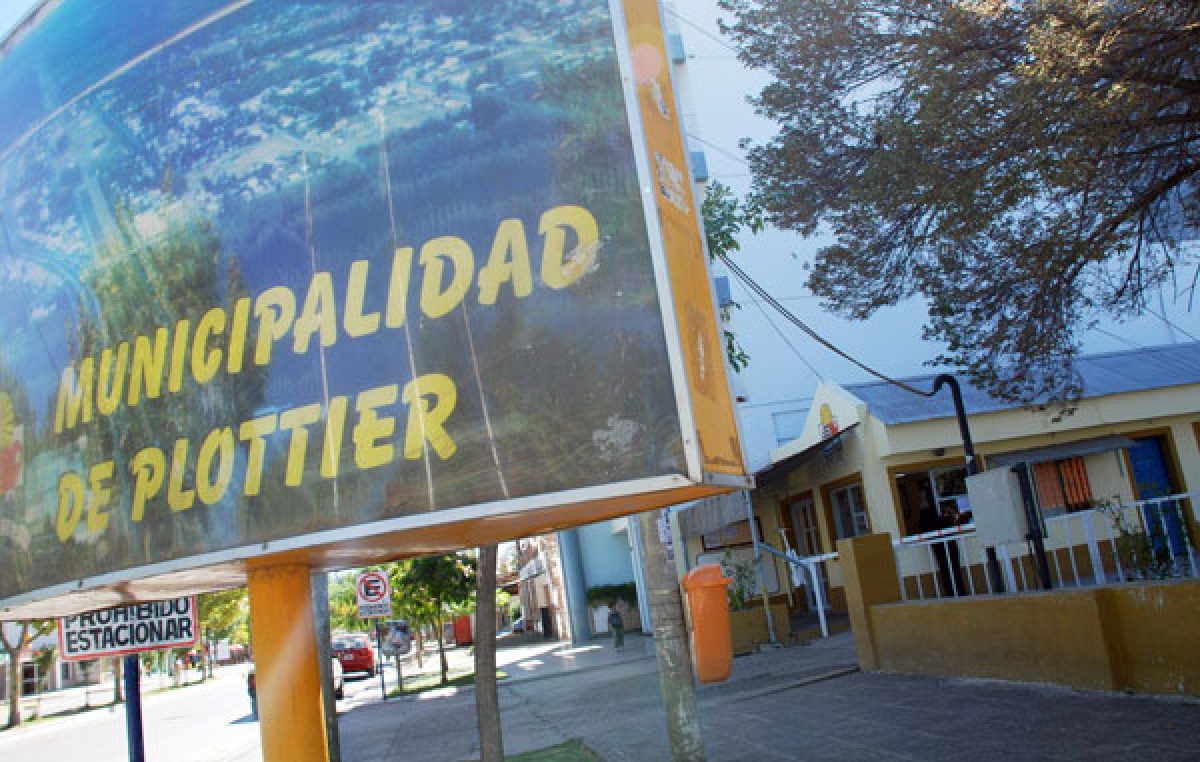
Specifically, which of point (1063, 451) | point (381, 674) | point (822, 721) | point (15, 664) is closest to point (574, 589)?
point (381, 674)

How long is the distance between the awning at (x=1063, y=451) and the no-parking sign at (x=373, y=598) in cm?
1119

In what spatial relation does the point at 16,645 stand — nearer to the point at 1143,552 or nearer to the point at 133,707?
the point at 133,707

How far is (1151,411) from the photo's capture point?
1644 cm

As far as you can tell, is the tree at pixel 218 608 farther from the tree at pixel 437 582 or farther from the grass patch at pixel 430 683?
the tree at pixel 437 582

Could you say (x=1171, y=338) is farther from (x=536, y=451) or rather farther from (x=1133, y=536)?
(x=536, y=451)

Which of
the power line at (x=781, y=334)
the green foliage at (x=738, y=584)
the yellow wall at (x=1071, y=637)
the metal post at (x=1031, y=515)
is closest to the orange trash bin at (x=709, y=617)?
the yellow wall at (x=1071, y=637)

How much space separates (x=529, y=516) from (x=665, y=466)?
72 cm

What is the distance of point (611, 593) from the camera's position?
31953mm

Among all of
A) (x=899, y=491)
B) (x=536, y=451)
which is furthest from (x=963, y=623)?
(x=899, y=491)

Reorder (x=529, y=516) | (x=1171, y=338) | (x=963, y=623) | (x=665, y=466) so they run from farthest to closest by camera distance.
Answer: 1. (x=1171, y=338)
2. (x=963, y=623)
3. (x=529, y=516)
4. (x=665, y=466)

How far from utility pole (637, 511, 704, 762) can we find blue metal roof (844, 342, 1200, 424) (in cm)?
959

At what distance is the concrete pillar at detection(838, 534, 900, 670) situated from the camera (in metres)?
10.4

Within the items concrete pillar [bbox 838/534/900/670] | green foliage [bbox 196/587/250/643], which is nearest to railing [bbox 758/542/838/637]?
concrete pillar [bbox 838/534/900/670]

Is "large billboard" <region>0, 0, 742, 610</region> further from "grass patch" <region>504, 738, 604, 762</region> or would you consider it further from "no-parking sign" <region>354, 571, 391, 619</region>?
"no-parking sign" <region>354, 571, 391, 619</region>
